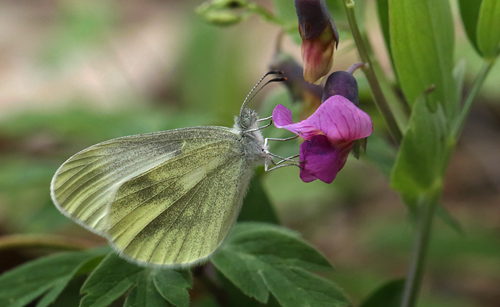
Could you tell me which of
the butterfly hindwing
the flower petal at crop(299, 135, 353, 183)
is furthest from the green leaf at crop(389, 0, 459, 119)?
the butterfly hindwing

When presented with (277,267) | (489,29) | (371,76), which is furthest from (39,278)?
(489,29)

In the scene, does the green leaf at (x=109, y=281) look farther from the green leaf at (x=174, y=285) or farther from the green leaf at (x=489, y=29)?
the green leaf at (x=489, y=29)

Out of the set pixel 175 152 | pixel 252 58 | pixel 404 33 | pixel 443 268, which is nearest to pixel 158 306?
pixel 175 152

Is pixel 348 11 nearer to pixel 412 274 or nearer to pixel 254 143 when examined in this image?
pixel 254 143

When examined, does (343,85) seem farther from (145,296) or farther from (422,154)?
(145,296)

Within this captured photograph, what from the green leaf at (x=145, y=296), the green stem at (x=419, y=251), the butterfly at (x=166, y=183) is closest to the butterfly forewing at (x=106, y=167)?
the butterfly at (x=166, y=183)

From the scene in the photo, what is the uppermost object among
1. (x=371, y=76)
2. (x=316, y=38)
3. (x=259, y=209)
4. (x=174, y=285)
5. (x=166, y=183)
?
(x=316, y=38)

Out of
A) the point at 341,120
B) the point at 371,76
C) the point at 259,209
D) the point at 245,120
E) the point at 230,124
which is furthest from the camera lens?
the point at 230,124
